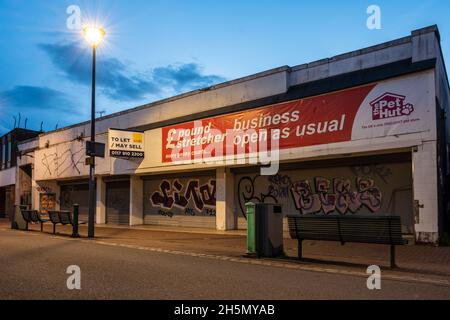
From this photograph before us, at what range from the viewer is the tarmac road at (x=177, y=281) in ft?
20.9

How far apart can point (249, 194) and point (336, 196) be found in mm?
4036

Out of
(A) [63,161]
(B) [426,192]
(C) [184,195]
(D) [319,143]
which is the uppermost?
(A) [63,161]

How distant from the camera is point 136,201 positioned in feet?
77.1

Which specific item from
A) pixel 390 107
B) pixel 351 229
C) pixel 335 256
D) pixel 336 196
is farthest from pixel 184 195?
pixel 351 229

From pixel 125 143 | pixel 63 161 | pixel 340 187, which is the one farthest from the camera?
pixel 63 161

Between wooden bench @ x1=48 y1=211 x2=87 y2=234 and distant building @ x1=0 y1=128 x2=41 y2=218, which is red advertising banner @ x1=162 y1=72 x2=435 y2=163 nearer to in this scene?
wooden bench @ x1=48 y1=211 x2=87 y2=234

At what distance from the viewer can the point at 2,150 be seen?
3928 centimetres

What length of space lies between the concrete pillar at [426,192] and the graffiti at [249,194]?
6412mm

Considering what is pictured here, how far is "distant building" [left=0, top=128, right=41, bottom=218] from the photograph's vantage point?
3672 centimetres

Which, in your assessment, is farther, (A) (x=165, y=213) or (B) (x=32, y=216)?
(A) (x=165, y=213)

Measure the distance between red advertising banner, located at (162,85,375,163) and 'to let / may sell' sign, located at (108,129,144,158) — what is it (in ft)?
7.28

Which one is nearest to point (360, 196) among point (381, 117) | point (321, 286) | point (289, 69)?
point (381, 117)

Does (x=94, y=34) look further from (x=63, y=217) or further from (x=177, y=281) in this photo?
(x=177, y=281)
